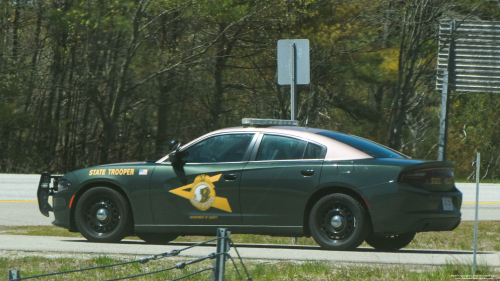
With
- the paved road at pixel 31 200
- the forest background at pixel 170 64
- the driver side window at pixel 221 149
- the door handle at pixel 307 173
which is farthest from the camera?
the forest background at pixel 170 64

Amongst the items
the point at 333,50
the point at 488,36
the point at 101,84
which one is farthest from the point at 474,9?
the point at 101,84

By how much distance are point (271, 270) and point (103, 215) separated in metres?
2.73

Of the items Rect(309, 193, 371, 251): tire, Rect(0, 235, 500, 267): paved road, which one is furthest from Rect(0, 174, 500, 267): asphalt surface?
Rect(309, 193, 371, 251): tire

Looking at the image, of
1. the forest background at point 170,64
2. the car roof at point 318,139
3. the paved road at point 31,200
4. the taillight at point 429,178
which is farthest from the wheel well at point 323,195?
the forest background at point 170,64

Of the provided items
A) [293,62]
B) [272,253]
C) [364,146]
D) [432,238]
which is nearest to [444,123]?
[432,238]

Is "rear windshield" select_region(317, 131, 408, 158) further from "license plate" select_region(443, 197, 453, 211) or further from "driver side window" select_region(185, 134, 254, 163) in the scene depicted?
"driver side window" select_region(185, 134, 254, 163)

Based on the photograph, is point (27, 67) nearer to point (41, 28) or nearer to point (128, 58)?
point (41, 28)

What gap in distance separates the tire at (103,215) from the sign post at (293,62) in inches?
113

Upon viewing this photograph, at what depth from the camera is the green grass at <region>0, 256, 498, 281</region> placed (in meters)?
5.70

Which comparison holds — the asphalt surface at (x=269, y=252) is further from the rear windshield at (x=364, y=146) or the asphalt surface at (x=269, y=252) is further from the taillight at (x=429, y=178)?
the rear windshield at (x=364, y=146)

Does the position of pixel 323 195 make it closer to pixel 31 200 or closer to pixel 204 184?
pixel 204 184

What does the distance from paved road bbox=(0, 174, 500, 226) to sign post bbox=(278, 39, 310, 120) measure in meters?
5.31

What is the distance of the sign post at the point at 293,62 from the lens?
928cm

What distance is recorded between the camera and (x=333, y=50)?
1841cm
